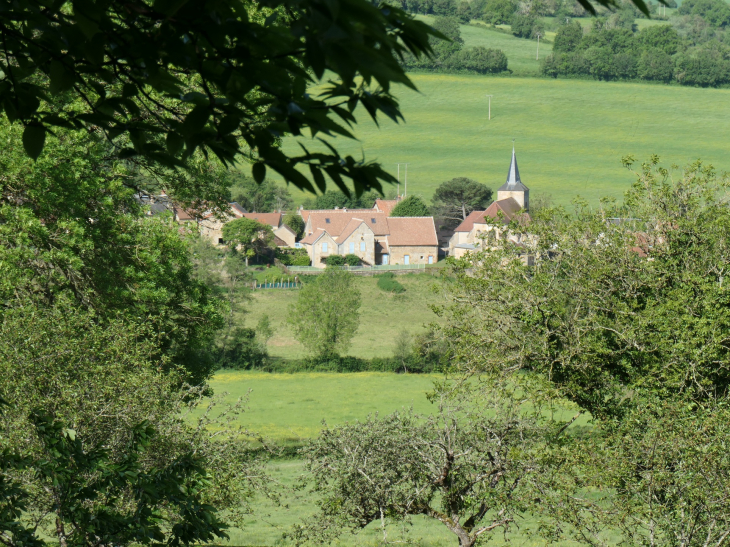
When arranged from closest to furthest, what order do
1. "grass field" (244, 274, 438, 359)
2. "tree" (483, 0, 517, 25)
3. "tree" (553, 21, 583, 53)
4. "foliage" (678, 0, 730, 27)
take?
"grass field" (244, 274, 438, 359), "tree" (553, 21, 583, 53), "tree" (483, 0, 517, 25), "foliage" (678, 0, 730, 27)

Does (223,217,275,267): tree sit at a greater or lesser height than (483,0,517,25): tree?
lesser

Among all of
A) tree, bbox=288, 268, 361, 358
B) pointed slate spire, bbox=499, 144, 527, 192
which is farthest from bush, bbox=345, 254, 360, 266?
tree, bbox=288, 268, 361, 358

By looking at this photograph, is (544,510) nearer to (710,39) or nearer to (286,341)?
(286,341)

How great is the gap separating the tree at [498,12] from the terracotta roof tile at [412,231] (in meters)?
103

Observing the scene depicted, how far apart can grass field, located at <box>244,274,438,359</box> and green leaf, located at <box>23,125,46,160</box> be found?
5451 centimetres

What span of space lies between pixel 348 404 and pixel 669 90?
104493 millimetres

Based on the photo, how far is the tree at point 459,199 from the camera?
317 feet

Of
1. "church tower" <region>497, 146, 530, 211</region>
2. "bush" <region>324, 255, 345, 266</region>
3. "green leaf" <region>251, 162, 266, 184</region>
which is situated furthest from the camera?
"church tower" <region>497, 146, 530, 211</region>

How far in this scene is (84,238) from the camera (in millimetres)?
17188

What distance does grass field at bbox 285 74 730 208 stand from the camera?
337 feet

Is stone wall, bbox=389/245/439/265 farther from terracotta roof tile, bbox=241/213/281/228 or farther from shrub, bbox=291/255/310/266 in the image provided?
terracotta roof tile, bbox=241/213/281/228

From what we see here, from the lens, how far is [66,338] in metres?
10.9

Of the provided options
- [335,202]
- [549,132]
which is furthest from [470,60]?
[335,202]

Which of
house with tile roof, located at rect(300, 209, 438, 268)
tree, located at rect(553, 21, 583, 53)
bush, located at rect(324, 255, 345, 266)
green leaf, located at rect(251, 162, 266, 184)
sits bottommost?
bush, located at rect(324, 255, 345, 266)
